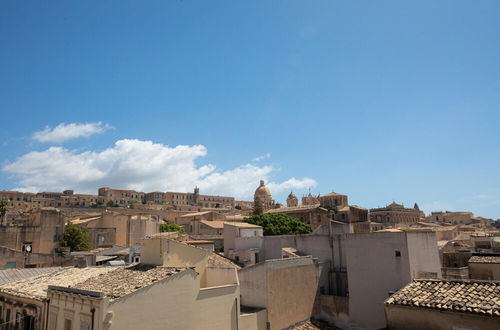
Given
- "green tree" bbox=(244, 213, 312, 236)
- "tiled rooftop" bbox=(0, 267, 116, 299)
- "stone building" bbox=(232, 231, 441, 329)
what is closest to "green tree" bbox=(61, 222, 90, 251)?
"green tree" bbox=(244, 213, 312, 236)

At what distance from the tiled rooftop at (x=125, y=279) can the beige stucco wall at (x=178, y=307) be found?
16.1 inches

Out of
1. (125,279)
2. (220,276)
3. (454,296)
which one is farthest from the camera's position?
(220,276)

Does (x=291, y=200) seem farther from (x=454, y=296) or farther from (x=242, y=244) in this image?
(x=454, y=296)

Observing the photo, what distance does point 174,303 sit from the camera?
15023 millimetres

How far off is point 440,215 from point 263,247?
11774 cm

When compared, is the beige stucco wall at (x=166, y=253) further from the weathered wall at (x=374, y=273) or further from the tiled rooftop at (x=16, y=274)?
the weathered wall at (x=374, y=273)

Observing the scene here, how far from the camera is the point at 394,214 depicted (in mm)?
113250

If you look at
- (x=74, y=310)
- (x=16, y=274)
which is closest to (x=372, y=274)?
(x=74, y=310)

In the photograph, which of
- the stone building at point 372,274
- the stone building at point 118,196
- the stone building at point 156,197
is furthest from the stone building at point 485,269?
the stone building at point 156,197

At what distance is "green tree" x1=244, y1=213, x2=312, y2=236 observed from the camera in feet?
179

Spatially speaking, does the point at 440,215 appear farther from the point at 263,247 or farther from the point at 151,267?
the point at 151,267

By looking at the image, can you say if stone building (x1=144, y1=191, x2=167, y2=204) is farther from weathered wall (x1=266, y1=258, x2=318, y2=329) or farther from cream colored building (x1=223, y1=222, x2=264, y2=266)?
weathered wall (x1=266, y1=258, x2=318, y2=329)

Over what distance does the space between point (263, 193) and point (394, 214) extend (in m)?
39.9

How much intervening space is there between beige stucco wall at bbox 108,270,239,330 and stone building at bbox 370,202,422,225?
336ft
